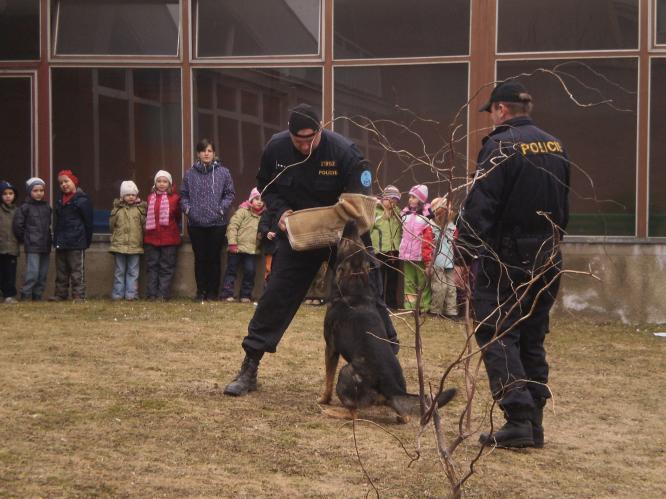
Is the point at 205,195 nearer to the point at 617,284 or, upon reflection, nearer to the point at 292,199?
the point at 617,284

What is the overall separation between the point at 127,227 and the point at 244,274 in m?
1.67

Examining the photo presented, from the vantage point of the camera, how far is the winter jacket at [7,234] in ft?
45.4

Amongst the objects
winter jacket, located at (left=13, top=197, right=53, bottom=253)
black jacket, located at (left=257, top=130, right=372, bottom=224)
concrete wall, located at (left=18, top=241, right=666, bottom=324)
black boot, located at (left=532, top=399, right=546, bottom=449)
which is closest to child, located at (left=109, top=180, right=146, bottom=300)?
winter jacket, located at (left=13, top=197, right=53, bottom=253)

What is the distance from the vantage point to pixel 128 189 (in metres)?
14.3

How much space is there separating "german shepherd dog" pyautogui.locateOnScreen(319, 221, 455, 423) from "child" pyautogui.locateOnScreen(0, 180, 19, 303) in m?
7.81

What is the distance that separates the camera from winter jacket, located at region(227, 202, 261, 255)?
13883 millimetres

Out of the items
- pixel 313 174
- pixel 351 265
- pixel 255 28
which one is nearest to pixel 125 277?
pixel 255 28

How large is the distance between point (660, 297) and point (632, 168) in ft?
5.56

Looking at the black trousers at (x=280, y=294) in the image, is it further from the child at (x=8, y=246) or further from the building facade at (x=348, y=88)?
the child at (x=8, y=246)

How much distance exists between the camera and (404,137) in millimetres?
13844

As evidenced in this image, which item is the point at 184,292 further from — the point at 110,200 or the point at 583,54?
the point at 583,54

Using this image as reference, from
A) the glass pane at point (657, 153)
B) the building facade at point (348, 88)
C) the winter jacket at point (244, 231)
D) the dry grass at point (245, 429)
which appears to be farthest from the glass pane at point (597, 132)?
the winter jacket at point (244, 231)

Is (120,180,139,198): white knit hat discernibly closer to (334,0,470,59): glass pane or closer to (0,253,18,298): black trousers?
(0,253,18,298): black trousers

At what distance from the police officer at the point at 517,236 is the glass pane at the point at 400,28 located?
25.3 ft
